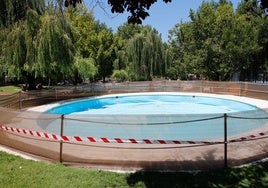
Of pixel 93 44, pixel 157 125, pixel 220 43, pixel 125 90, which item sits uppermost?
pixel 93 44

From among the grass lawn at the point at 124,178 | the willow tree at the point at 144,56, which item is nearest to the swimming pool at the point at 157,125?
the grass lawn at the point at 124,178

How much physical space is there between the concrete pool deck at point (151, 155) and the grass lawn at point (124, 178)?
453mm

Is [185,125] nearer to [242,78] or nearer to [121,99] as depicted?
[121,99]

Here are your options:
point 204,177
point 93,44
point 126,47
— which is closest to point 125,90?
point 126,47

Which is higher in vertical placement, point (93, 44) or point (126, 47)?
point (93, 44)

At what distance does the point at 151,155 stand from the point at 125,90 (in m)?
21.3

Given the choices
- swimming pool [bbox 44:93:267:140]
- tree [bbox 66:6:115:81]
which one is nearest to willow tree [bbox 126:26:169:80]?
tree [bbox 66:6:115:81]

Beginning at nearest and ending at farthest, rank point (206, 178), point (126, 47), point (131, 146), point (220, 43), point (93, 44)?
1. point (206, 178)
2. point (131, 146)
3. point (220, 43)
4. point (126, 47)
5. point (93, 44)

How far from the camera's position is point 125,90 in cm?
2809

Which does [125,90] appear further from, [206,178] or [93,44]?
[206,178]

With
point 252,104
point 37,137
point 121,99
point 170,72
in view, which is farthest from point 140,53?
point 37,137

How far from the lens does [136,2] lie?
4.63 meters

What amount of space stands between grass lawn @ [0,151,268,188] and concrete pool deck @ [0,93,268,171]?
453mm

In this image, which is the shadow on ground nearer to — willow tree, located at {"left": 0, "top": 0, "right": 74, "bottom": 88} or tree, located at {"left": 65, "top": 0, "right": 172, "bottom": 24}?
tree, located at {"left": 65, "top": 0, "right": 172, "bottom": 24}
